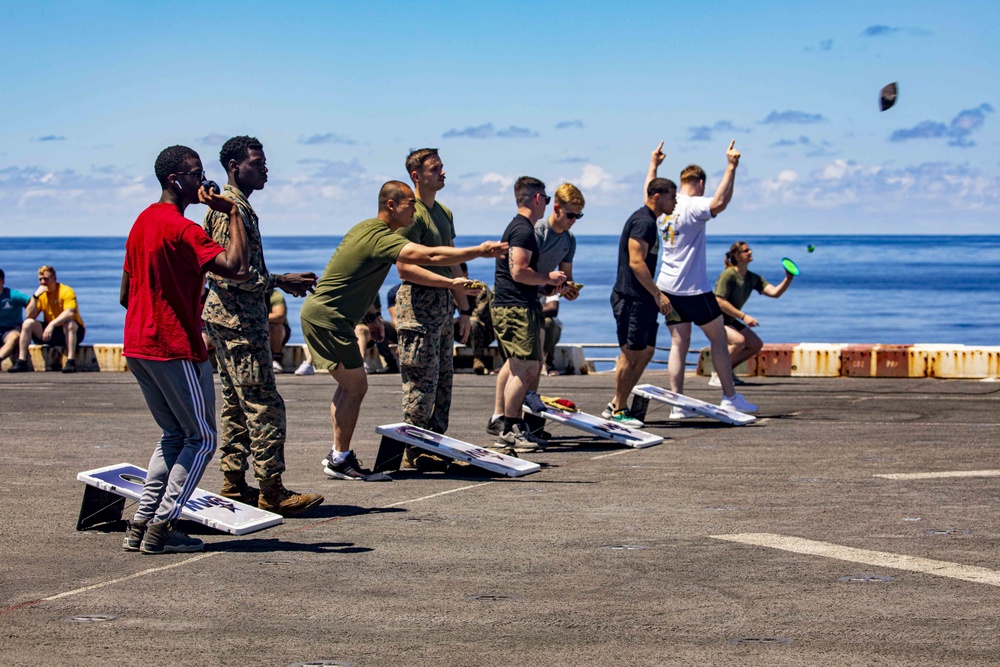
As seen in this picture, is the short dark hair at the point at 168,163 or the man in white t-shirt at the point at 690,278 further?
the man in white t-shirt at the point at 690,278

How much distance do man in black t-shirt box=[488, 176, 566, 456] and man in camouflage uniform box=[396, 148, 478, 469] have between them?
2.53 ft

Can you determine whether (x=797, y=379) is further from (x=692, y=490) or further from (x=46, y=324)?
(x=46, y=324)

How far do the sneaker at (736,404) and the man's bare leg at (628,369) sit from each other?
3.18ft

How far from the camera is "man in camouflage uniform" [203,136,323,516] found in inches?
315

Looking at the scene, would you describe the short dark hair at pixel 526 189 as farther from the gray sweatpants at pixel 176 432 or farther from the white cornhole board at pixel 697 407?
the gray sweatpants at pixel 176 432

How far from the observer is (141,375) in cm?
709

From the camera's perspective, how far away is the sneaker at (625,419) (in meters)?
12.6

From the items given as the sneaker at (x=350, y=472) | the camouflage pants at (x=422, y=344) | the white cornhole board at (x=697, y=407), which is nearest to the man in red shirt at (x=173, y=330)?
the sneaker at (x=350, y=472)

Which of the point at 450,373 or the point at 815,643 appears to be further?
the point at 450,373

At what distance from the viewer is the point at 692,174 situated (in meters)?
13.5

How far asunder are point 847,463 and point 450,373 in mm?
2773

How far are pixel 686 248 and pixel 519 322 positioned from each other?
2.68 m

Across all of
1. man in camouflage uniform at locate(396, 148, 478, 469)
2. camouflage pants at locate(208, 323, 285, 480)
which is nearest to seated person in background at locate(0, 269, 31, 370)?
man in camouflage uniform at locate(396, 148, 478, 469)

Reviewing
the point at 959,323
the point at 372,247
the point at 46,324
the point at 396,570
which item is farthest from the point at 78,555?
the point at 959,323
